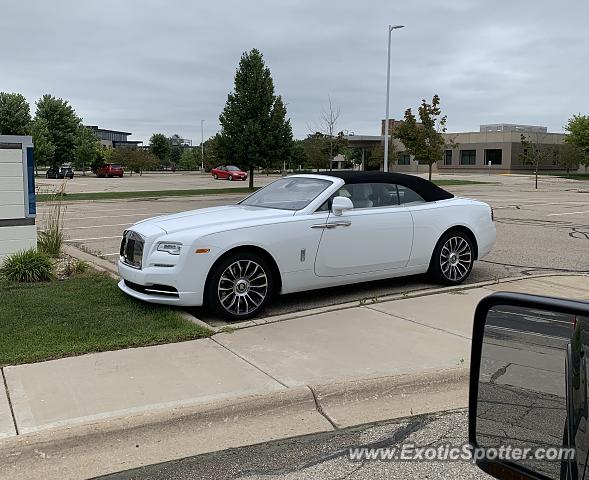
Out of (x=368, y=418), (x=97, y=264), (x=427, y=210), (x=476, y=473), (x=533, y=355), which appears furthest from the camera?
(x=97, y=264)

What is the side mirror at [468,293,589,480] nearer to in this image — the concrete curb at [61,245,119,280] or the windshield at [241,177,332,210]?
the windshield at [241,177,332,210]

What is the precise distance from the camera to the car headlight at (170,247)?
6117 mm

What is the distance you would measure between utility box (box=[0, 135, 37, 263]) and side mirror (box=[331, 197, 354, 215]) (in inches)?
183

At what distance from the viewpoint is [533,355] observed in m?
1.80

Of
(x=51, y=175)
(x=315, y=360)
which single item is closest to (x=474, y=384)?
(x=315, y=360)

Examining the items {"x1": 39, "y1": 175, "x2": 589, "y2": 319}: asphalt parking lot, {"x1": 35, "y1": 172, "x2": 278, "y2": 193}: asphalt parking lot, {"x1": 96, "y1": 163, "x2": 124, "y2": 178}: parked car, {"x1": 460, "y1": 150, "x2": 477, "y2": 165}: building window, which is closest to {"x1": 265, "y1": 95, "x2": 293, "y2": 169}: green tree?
{"x1": 35, "y1": 172, "x2": 278, "y2": 193}: asphalt parking lot

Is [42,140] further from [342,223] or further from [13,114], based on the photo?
[342,223]

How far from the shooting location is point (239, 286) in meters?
6.36

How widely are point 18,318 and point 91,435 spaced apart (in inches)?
113

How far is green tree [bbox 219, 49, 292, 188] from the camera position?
1347 inches

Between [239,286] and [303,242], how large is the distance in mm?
880

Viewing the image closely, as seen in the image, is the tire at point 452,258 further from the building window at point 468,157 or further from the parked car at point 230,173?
the building window at point 468,157

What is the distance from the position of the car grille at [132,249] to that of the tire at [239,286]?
844 millimetres

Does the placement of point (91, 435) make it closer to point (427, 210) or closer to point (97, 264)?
point (427, 210)
